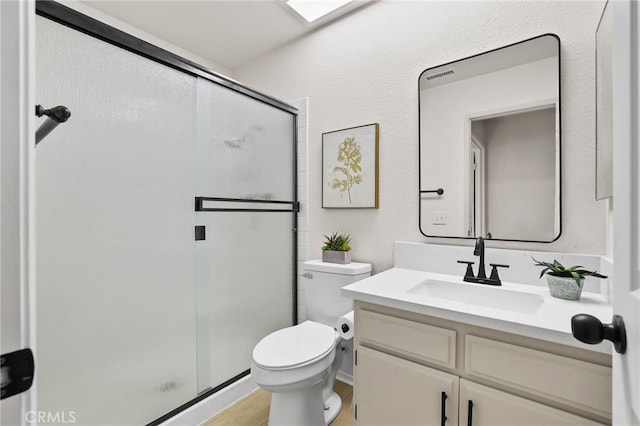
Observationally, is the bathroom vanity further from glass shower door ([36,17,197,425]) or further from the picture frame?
glass shower door ([36,17,197,425])

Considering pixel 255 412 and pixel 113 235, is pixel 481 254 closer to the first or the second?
pixel 255 412

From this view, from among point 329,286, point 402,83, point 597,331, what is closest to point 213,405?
point 329,286

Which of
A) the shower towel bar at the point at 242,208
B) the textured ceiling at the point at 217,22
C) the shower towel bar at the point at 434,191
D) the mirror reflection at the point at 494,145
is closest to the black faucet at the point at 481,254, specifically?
the mirror reflection at the point at 494,145

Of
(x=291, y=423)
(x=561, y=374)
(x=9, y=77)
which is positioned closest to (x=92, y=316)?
(x=291, y=423)

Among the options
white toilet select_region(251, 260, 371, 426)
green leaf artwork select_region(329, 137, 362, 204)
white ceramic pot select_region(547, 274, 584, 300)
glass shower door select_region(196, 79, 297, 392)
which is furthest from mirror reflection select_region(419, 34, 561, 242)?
glass shower door select_region(196, 79, 297, 392)

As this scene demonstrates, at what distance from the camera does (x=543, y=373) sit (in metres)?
0.86

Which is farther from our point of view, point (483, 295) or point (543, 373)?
point (483, 295)

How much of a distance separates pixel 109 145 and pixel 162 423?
52.3 inches

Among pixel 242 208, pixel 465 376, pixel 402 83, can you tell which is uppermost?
pixel 402 83

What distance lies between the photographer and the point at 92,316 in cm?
123

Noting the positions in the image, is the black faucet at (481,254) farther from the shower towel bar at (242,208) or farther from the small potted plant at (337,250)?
the shower towel bar at (242,208)

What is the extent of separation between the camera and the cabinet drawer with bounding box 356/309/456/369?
3.36 feet

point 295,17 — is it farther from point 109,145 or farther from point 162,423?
point 162,423

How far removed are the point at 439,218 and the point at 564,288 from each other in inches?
23.9
